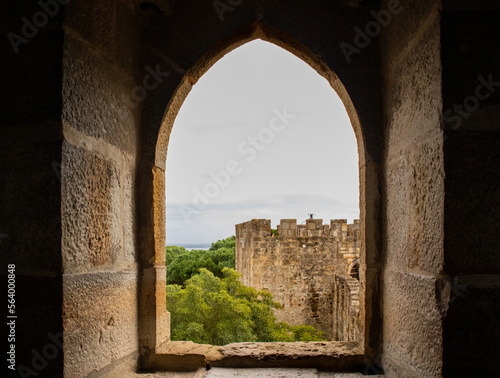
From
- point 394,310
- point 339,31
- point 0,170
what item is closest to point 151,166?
point 0,170

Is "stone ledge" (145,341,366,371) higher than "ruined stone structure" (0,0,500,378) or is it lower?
lower

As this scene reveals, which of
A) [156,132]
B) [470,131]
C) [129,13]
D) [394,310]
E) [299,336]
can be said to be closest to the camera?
[470,131]

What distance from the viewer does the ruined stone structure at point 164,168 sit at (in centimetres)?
116

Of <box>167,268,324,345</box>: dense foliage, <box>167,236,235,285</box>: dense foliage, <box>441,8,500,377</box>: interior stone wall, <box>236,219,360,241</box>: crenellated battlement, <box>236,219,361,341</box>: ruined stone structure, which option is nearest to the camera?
<box>441,8,500,377</box>: interior stone wall

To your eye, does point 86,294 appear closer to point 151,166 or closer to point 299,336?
point 151,166

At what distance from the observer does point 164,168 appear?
6.13 feet

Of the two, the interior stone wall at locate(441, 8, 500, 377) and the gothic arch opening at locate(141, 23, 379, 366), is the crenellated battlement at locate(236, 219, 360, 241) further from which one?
the interior stone wall at locate(441, 8, 500, 377)

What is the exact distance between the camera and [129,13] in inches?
64.8

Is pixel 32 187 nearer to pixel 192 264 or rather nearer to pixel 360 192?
Answer: pixel 360 192

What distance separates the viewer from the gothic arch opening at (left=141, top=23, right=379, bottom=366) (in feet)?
5.54

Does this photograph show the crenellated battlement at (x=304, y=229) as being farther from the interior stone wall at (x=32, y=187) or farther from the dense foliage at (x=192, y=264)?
the interior stone wall at (x=32, y=187)

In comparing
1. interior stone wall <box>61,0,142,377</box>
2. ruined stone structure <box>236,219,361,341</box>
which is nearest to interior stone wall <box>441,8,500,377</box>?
interior stone wall <box>61,0,142,377</box>

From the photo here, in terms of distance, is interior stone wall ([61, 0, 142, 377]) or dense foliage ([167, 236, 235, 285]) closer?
interior stone wall ([61, 0, 142, 377])

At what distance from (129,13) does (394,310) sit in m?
1.65
